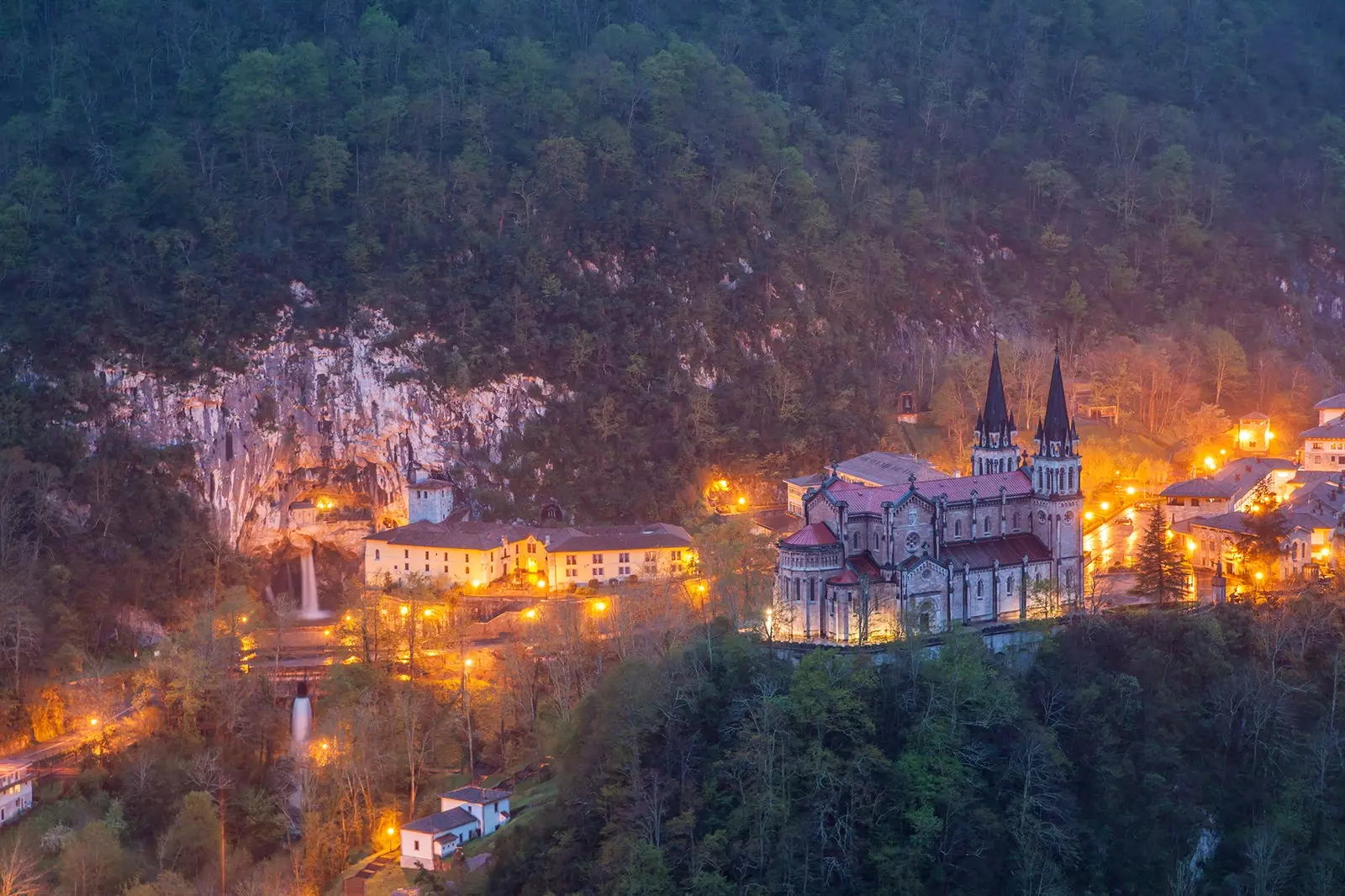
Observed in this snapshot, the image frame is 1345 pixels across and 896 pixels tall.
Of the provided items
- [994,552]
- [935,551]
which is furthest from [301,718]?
[994,552]

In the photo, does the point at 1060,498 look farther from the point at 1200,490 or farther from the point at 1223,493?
the point at 1223,493

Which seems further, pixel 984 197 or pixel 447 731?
pixel 984 197

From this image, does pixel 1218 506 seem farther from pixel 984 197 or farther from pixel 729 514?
pixel 984 197

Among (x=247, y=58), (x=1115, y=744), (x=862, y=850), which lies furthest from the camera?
(x=247, y=58)

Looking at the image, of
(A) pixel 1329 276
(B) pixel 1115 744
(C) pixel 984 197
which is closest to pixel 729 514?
(B) pixel 1115 744

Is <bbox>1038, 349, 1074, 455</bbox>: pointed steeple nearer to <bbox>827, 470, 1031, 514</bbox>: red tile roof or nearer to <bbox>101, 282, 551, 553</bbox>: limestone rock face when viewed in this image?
<bbox>827, 470, 1031, 514</bbox>: red tile roof

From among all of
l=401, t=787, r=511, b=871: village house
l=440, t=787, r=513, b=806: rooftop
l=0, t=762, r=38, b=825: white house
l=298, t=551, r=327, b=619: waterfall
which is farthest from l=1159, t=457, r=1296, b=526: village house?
l=0, t=762, r=38, b=825: white house
